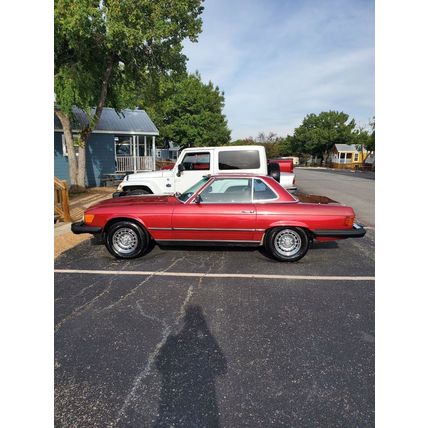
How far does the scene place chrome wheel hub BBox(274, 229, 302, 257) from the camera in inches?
188

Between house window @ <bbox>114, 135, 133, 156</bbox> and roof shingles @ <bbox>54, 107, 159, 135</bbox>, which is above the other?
roof shingles @ <bbox>54, 107, 159, 135</bbox>

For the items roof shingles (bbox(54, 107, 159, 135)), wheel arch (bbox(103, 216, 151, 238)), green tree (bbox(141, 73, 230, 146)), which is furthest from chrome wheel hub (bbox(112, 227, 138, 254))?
green tree (bbox(141, 73, 230, 146))

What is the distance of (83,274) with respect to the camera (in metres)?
4.37

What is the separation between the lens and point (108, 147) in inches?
634

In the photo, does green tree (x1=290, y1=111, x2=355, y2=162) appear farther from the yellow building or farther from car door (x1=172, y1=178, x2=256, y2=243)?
car door (x1=172, y1=178, x2=256, y2=243)

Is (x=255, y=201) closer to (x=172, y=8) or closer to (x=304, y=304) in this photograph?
(x=304, y=304)

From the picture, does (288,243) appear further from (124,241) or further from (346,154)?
(346,154)

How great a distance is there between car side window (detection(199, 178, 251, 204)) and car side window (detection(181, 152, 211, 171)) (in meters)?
2.67

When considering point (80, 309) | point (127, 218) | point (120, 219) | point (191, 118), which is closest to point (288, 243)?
point (127, 218)

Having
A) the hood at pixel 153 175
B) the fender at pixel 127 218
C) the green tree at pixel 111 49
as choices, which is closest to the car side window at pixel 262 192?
the fender at pixel 127 218

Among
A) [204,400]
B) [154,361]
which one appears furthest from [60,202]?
[204,400]

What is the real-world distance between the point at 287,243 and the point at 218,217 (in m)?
1.25

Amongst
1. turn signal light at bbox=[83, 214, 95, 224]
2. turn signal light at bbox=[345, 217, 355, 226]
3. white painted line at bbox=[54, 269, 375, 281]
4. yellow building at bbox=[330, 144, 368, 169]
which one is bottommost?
white painted line at bbox=[54, 269, 375, 281]

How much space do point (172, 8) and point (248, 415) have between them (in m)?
12.2
